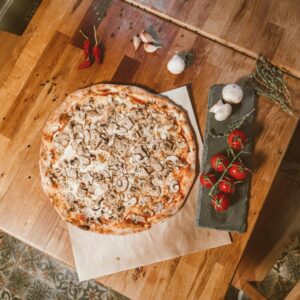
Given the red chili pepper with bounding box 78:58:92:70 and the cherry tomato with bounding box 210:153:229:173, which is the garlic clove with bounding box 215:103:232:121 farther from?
the red chili pepper with bounding box 78:58:92:70

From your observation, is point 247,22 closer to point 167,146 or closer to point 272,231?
point 167,146

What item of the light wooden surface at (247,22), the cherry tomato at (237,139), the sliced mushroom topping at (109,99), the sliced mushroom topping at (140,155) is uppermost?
the light wooden surface at (247,22)

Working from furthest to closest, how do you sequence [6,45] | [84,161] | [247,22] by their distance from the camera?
[6,45], [247,22], [84,161]

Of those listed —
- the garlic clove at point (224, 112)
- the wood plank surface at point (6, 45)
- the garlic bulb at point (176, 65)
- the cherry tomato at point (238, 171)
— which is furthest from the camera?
the wood plank surface at point (6, 45)

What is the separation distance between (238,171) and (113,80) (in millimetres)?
831

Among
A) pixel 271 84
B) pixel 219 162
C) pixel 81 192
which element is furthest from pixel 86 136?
pixel 271 84

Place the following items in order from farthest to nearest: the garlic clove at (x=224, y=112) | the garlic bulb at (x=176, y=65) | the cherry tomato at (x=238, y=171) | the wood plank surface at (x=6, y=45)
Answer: the wood plank surface at (x=6, y=45) → the garlic bulb at (x=176, y=65) → the garlic clove at (x=224, y=112) → the cherry tomato at (x=238, y=171)

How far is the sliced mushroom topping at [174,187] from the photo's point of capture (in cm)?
183

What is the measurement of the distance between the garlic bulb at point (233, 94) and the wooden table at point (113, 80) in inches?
4.3

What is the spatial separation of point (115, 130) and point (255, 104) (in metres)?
0.74

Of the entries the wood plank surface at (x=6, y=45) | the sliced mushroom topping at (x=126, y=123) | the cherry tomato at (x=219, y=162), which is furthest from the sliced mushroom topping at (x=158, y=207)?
the wood plank surface at (x=6, y=45)

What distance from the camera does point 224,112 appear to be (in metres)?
1.80

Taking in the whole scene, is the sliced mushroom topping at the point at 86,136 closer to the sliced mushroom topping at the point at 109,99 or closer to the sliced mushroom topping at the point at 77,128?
the sliced mushroom topping at the point at 77,128

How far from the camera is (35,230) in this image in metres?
1.84
